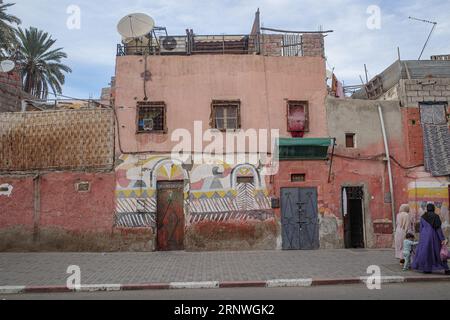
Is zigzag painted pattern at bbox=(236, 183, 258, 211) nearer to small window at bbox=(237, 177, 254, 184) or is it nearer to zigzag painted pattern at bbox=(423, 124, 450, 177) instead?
small window at bbox=(237, 177, 254, 184)

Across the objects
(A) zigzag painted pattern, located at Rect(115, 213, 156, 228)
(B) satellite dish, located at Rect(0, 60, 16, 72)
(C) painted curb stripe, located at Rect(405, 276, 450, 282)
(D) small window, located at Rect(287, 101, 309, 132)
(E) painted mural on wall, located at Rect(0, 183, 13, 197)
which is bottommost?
(C) painted curb stripe, located at Rect(405, 276, 450, 282)

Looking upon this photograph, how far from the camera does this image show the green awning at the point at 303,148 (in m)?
14.5

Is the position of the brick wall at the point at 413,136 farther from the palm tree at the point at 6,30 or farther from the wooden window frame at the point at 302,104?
the palm tree at the point at 6,30

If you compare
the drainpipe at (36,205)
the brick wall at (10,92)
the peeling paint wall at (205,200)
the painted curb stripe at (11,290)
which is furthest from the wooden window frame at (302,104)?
the brick wall at (10,92)

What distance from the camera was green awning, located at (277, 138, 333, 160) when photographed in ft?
47.6

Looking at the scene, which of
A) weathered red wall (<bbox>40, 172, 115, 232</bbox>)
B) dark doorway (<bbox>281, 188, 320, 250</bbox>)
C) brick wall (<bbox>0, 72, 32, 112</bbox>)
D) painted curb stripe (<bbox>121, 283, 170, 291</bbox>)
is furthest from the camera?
brick wall (<bbox>0, 72, 32, 112</bbox>)

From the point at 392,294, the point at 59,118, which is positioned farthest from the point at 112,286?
Answer: the point at 59,118

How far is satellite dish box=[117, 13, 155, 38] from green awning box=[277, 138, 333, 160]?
6.57 m

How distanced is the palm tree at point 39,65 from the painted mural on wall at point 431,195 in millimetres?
26820

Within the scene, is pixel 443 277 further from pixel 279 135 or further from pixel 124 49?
pixel 124 49

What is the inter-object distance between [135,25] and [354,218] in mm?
10958

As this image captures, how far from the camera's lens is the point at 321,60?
15672mm

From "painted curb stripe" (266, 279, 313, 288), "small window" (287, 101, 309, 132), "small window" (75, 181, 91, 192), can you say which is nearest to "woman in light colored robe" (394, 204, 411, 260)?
"painted curb stripe" (266, 279, 313, 288)
